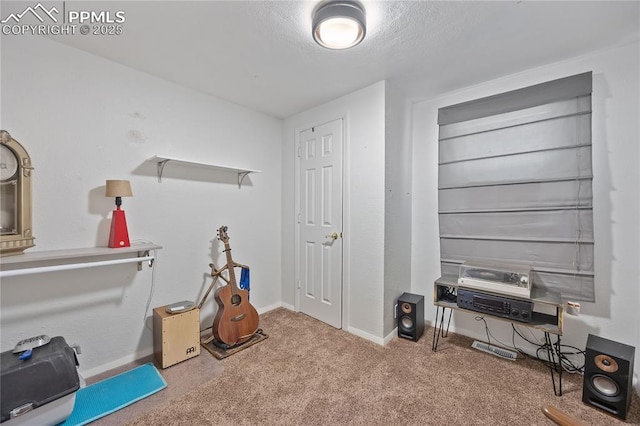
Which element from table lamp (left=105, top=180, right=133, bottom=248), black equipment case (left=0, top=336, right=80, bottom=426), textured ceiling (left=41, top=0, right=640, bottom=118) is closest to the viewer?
black equipment case (left=0, top=336, right=80, bottom=426)

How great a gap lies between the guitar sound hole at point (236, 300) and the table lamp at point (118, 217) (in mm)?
927

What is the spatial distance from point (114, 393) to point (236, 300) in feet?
3.17

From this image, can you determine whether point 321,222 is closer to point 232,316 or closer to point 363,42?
point 232,316

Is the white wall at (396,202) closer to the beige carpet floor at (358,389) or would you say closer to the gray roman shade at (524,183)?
the gray roman shade at (524,183)

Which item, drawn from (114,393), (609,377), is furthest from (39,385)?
(609,377)

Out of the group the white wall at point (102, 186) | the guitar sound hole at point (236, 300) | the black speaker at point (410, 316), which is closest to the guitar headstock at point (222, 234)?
the white wall at point (102, 186)

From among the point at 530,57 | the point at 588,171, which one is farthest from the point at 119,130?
the point at 588,171

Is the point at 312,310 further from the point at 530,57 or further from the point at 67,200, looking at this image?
the point at 530,57

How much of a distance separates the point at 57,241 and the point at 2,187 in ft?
1.42

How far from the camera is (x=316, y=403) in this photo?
167 centimetres

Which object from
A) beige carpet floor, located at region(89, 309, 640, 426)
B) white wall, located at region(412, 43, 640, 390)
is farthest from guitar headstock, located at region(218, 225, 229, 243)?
white wall, located at region(412, 43, 640, 390)

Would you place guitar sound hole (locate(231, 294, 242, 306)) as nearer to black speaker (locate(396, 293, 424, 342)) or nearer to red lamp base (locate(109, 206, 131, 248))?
red lamp base (locate(109, 206, 131, 248))

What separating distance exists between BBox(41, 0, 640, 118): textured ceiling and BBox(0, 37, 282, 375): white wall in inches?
9.6

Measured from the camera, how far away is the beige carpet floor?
61.1 inches
